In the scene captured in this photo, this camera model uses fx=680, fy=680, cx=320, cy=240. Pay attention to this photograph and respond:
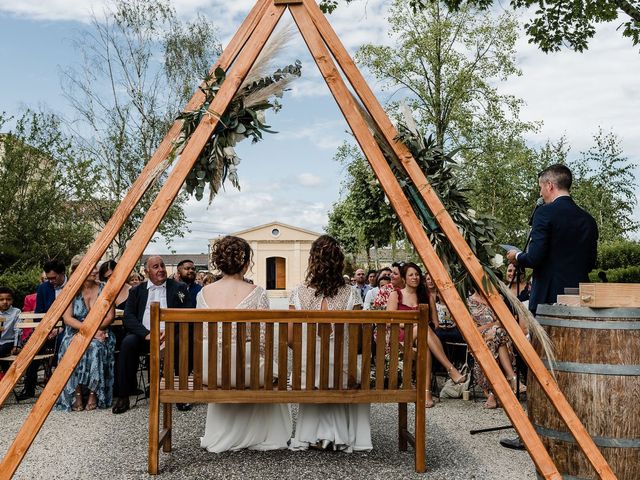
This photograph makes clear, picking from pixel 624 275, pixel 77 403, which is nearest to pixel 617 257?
pixel 624 275

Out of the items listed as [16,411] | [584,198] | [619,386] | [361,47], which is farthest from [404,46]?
[619,386]

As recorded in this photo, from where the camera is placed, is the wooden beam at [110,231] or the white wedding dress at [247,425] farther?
the white wedding dress at [247,425]

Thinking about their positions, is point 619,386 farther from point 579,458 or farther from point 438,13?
point 438,13

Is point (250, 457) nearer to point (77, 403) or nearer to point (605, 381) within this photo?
point (605, 381)

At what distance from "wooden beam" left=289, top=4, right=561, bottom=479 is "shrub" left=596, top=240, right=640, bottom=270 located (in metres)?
17.3

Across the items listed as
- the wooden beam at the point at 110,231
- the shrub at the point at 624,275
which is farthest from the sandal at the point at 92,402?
the shrub at the point at 624,275

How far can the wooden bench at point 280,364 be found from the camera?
15.9 ft

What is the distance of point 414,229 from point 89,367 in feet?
16.2

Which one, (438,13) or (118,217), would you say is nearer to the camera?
(118,217)

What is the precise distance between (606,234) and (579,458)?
2504 centimetres

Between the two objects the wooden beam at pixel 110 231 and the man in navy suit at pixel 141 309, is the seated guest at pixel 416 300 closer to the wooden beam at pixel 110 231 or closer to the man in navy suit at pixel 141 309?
the man in navy suit at pixel 141 309

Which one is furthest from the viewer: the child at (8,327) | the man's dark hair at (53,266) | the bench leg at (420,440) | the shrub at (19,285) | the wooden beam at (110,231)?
the shrub at (19,285)

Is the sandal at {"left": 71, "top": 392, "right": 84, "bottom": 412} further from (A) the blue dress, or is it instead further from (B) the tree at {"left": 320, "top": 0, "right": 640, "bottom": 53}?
(B) the tree at {"left": 320, "top": 0, "right": 640, "bottom": 53}

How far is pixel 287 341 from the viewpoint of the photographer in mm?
5000
